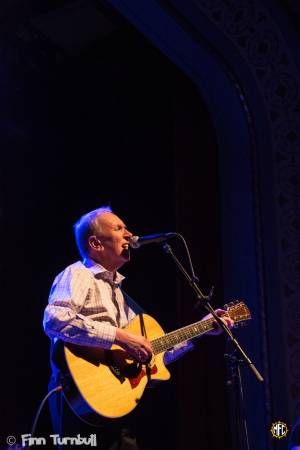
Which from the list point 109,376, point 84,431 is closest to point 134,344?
point 109,376

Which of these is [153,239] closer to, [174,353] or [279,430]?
[174,353]

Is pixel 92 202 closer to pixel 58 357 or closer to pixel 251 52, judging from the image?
pixel 251 52

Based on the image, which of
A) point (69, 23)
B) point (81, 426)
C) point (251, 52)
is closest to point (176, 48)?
point (251, 52)

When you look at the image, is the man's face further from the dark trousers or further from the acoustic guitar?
the dark trousers

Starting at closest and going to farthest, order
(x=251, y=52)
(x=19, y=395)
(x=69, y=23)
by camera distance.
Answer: (x=19, y=395)
(x=251, y=52)
(x=69, y=23)

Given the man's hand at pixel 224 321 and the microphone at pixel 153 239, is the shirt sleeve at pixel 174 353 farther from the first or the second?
the microphone at pixel 153 239

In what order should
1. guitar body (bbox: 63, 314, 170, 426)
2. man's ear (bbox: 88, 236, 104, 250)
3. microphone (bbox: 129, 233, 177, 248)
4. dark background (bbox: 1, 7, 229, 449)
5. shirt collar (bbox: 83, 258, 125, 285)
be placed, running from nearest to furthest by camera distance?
guitar body (bbox: 63, 314, 170, 426), microphone (bbox: 129, 233, 177, 248), shirt collar (bbox: 83, 258, 125, 285), man's ear (bbox: 88, 236, 104, 250), dark background (bbox: 1, 7, 229, 449)

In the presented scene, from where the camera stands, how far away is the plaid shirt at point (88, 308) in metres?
2.91

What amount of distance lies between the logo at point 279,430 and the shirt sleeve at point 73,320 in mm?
2063

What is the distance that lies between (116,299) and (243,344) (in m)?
1.76

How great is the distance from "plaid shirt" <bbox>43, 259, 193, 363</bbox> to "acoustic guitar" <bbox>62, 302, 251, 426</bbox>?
0.08 metres

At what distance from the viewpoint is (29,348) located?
4.53 metres

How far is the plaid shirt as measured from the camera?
291 cm

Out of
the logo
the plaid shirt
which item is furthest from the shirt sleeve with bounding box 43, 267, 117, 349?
the logo
